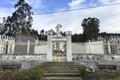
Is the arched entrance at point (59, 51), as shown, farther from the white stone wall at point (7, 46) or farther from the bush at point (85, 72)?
the bush at point (85, 72)

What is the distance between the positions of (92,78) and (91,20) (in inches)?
1013

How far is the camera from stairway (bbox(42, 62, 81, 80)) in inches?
402

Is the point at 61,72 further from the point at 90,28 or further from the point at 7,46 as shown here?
the point at 90,28

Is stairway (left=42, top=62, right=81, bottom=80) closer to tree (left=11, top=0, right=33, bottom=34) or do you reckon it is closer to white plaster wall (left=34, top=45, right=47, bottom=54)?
white plaster wall (left=34, top=45, right=47, bottom=54)

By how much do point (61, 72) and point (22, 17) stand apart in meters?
23.5

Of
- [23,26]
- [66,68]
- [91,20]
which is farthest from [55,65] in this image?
[91,20]

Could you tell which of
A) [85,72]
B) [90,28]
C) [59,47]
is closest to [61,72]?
[85,72]

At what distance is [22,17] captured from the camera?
109 feet

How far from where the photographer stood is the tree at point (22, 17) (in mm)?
32531

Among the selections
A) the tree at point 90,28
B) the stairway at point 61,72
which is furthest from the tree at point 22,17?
the stairway at point 61,72

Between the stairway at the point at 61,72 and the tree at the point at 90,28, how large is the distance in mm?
18514

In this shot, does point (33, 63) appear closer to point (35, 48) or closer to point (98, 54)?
point (35, 48)

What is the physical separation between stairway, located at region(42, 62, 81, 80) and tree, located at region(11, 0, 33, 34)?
2048 cm

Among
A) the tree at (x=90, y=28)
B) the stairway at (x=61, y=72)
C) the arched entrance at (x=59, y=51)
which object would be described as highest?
the tree at (x=90, y=28)
